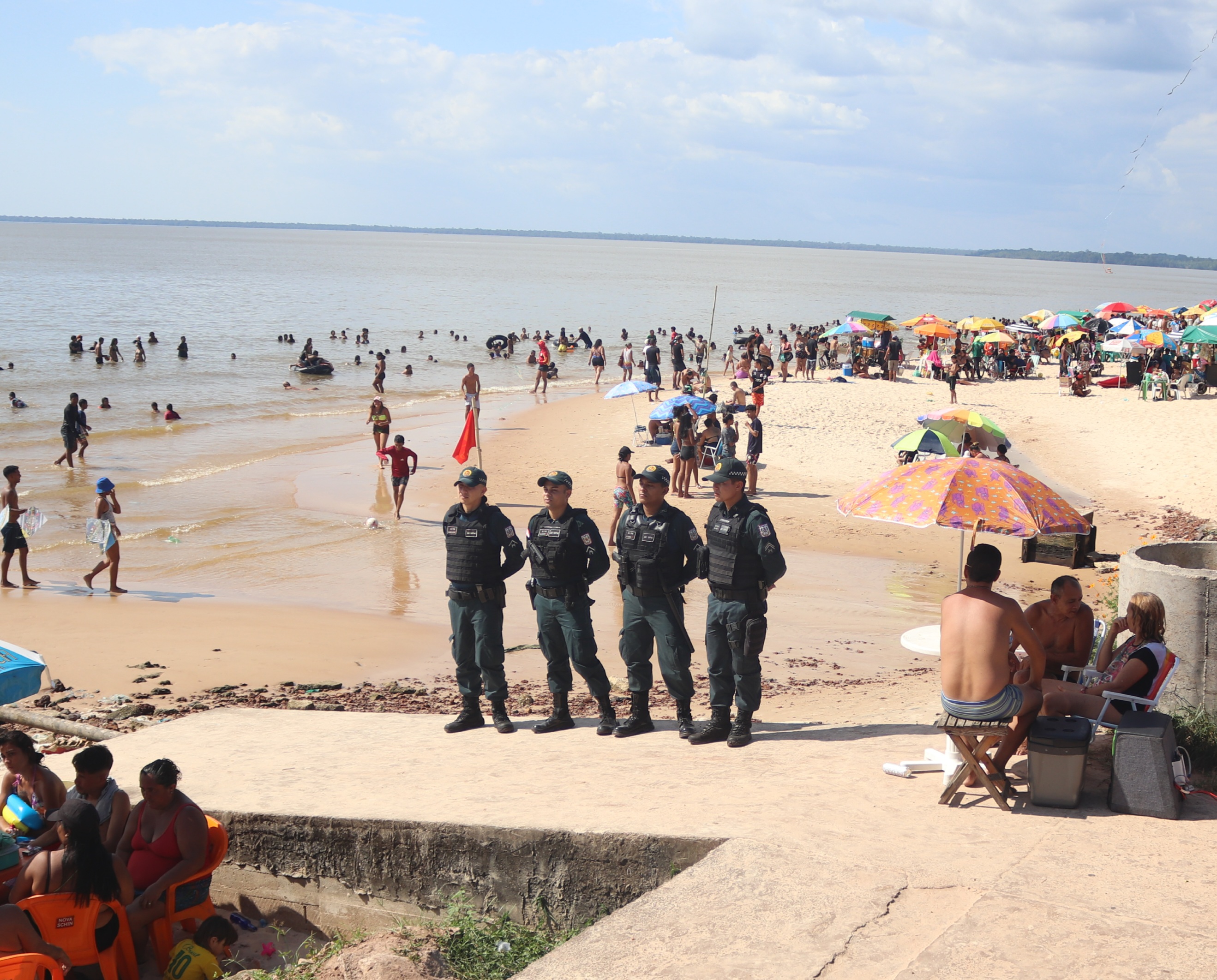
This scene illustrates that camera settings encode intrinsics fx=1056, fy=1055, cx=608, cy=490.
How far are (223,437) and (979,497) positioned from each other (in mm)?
22819

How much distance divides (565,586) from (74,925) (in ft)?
10.8

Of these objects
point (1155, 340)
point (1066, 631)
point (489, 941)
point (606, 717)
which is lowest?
point (489, 941)

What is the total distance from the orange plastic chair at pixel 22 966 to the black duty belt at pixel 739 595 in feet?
12.6

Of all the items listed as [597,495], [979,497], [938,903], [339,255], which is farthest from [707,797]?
[339,255]

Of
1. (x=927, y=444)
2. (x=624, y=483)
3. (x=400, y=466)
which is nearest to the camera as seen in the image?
(x=624, y=483)

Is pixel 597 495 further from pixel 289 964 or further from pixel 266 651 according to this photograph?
pixel 289 964

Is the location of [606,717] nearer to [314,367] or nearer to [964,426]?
[964,426]

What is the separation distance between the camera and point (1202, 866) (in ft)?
14.9

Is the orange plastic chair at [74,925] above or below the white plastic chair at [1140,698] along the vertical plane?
below

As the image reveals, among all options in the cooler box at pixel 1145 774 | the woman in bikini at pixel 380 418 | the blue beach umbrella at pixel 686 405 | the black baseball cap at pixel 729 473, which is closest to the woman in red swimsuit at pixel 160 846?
the black baseball cap at pixel 729 473

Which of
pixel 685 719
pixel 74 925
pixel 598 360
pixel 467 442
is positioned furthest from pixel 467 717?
pixel 598 360

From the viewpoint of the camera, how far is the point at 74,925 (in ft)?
15.2

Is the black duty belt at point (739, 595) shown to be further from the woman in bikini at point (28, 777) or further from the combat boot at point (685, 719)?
the woman in bikini at point (28, 777)

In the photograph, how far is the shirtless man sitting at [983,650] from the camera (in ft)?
17.1
